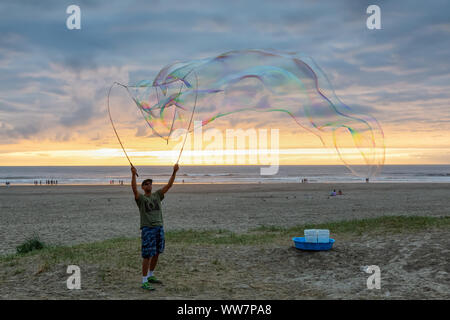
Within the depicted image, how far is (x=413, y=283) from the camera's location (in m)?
8.91

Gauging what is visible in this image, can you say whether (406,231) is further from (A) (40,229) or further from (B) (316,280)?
(A) (40,229)

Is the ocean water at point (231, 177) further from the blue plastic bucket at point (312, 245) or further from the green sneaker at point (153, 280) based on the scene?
the green sneaker at point (153, 280)

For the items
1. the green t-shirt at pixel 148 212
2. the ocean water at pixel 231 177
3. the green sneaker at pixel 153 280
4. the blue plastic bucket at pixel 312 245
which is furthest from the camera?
the ocean water at pixel 231 177

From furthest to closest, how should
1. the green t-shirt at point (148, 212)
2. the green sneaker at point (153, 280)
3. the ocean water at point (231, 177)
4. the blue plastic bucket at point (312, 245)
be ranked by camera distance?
the ocean water at point (231, 177), the blue plastic bucket at point (312, 245), the green sneaker at point (153, 280), the green t-shirt at point (148, 212)

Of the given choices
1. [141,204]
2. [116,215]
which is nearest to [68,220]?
[116,215]

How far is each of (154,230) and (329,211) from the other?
2177 centimetres

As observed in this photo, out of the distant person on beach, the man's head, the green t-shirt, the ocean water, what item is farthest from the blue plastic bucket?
the ocean water

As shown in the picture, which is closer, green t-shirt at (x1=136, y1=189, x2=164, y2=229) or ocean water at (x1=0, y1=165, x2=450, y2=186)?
green t-shirt at (x1=136, y1=189, x2=164, y2=229)

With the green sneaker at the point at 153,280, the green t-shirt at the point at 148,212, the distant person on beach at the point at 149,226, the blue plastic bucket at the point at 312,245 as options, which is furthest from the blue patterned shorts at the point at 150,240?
the blue plastic bucket at the point at 312,245

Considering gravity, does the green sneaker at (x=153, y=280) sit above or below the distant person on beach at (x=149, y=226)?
below

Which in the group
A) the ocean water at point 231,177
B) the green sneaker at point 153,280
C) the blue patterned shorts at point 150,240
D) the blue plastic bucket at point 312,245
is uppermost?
the blue patterned shorts at point 150,240

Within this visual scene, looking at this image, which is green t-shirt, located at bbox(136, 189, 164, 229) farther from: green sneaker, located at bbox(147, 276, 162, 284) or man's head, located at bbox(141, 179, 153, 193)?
green sneaker, located at bbox(147, 276, 162, 284)

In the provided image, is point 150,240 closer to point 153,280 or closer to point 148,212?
point 148,212

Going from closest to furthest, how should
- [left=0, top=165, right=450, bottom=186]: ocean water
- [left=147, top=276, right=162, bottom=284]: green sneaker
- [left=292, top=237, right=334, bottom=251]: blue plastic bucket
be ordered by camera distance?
1. [left=147, top=276, right=162, bottom=284]: green sneaker
2. [left=292, top=237, right=334, bottom=251]: blue plastic bucket
3. [left=0, top=165, right=450, bottom=186]: ocean water
